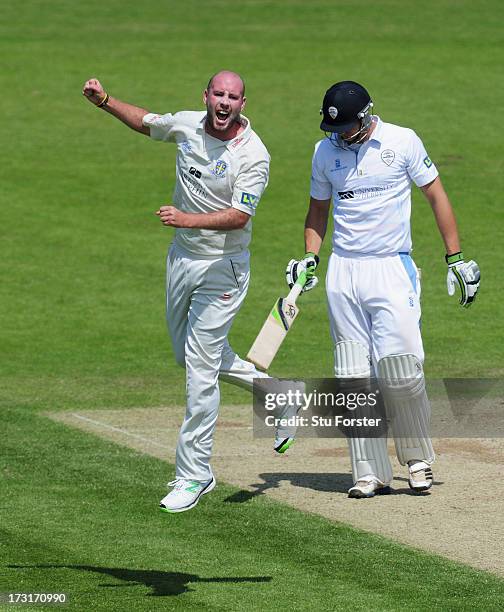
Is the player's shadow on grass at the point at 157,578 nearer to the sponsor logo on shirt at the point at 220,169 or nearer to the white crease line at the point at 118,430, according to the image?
the sponsor logo on shirt at the point at 220,169

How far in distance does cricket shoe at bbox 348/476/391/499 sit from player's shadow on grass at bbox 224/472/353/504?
243 millimetres

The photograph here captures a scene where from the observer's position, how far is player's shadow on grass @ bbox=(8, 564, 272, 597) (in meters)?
8.39

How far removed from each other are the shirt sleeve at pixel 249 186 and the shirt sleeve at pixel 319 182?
1.21 m

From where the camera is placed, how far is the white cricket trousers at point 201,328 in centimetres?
912

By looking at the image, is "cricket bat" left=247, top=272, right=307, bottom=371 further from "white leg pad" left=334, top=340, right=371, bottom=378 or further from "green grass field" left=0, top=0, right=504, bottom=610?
"green grass field" left=0, top=0, right=504, bottom=610

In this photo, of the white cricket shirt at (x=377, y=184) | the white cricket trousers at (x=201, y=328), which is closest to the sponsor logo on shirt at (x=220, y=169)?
the white cricket trousers at (x=201, y=328)

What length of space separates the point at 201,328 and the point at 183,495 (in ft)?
3.35

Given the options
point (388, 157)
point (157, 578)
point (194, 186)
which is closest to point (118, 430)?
point (388, 157)

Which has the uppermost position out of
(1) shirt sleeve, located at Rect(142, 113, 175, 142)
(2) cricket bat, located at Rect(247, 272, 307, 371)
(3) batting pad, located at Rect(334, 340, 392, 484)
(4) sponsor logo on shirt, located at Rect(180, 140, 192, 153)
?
(1) shirt sleeve, located at Rect(142, 113, 175, 142)

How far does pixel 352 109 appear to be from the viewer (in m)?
9.87

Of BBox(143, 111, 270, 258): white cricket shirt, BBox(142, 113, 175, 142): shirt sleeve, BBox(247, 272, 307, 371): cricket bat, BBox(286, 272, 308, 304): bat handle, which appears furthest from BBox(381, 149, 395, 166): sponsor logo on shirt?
BBox(142, 113, 175, 142): shirt sleeve

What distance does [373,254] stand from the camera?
10117 mm

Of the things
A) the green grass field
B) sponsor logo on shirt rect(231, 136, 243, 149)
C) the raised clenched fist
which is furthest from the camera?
the raised clenched fist

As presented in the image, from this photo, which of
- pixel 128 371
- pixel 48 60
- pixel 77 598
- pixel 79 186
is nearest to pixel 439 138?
pixel 79 186
